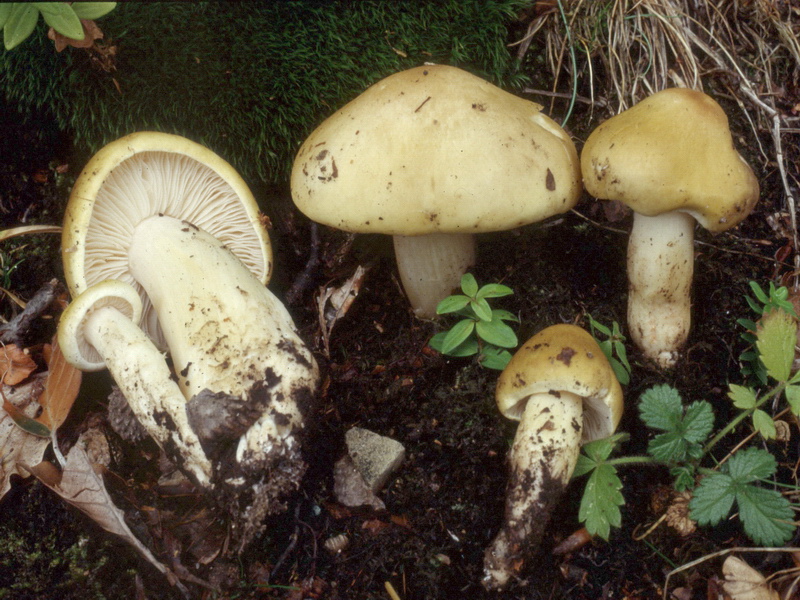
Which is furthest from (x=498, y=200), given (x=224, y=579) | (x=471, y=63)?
(x=224, y=579)

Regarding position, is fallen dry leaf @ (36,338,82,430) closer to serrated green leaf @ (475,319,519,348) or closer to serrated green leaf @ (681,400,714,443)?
serrated green leaf @ (475,319,519,348)

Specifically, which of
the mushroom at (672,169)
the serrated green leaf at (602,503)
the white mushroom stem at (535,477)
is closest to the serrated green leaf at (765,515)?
the serrated green leaf at (602,503)

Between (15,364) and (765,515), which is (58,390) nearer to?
(15,364)

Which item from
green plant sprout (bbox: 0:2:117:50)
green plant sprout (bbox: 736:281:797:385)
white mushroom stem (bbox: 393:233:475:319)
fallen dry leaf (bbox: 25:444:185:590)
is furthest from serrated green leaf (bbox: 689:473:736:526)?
green plant sprout (bbox: 0:2:117:50)

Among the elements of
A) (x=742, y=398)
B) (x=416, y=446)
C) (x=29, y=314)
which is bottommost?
(x=416, y=446)

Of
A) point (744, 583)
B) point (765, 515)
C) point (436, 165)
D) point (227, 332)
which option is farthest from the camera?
point (227, 332)

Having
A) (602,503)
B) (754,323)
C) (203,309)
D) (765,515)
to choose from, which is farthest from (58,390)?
(754,323)

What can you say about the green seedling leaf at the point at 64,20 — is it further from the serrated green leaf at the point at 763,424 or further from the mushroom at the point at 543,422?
the serrated green leaf at the point at 763,424
